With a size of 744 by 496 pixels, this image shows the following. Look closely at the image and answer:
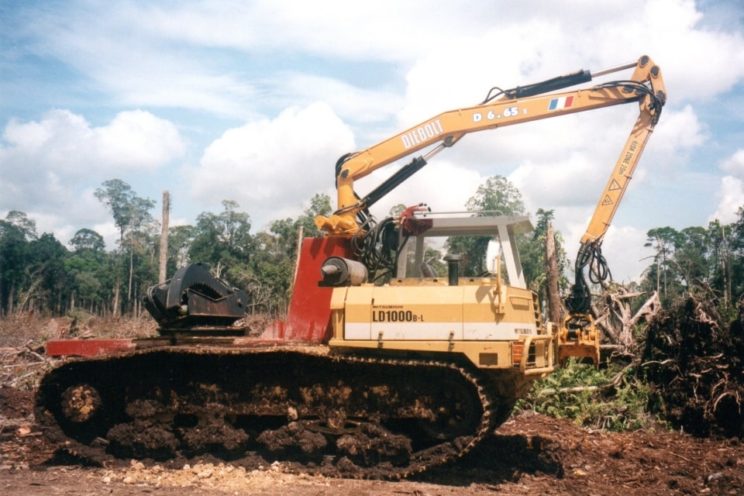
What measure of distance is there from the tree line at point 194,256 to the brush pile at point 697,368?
9.27 m

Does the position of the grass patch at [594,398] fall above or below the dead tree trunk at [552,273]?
below

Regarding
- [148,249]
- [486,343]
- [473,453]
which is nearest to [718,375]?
[473,453]

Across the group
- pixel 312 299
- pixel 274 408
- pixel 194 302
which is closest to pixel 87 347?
pixel 194 302

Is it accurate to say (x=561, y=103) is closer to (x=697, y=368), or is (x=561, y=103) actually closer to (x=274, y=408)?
(x=697, y=368)

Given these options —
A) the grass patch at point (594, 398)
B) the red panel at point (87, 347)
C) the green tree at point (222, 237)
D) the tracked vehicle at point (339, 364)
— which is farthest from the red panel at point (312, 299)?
the green tree at point (222, 237)

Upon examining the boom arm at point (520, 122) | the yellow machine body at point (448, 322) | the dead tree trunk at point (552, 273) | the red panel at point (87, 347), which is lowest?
the red panel at point (87, 347)

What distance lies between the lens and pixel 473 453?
8852mm

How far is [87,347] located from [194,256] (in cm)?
3935

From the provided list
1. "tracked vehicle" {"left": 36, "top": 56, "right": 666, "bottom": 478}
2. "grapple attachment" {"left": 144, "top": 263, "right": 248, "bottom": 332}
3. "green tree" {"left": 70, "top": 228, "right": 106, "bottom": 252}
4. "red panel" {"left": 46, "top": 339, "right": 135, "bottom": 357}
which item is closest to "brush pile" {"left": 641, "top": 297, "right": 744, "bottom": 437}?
"tracked vehicle" {"left": 36, "top": 56, "right": 666, "bottom": 478}

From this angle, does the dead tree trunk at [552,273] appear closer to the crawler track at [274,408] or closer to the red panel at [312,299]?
the crawler track at [274,408]

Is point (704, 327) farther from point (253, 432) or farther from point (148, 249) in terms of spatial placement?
point (148, 249)

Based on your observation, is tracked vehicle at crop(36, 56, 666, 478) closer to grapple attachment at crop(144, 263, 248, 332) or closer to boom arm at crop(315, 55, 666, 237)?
grapple attachment at crop(144, 263, 248, 332)

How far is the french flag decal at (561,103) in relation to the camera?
10.3 meters

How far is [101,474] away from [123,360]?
131 cm
